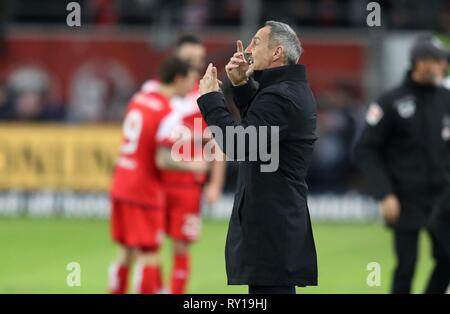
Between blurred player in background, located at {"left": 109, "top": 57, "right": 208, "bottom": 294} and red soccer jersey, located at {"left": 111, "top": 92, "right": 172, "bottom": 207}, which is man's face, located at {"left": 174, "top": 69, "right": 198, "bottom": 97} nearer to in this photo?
blurred player in background, located at {"left": 109, "top": 57, "right": 208, "bottom": 294}

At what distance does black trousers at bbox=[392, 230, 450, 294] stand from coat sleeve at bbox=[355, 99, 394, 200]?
44cm

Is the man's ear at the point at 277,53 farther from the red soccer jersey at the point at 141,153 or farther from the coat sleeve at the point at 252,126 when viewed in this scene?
the red soccer jersey at the point at 141,153

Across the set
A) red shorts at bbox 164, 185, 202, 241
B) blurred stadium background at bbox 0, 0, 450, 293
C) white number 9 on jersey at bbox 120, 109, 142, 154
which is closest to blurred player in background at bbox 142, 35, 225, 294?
red shorts at bbox 164, 185, 202, 241

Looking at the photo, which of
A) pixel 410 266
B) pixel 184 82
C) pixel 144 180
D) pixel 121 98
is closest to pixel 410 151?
pixel 410 266

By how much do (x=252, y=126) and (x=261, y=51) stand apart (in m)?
0.56

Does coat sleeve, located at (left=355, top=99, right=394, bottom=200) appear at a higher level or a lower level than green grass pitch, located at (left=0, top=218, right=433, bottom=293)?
higher

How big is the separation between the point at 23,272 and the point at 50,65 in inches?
417

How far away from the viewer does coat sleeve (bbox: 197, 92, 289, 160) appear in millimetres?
6926

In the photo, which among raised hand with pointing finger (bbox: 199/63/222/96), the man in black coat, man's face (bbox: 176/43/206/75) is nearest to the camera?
the man in black coat

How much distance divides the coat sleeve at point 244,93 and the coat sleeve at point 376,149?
3.37m

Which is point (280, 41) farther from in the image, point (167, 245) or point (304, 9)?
point (304, 9)

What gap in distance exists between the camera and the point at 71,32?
2334 cm

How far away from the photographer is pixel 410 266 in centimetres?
1037

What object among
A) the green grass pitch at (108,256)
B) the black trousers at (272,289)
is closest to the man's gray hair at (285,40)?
the black trousers at (272,289)
